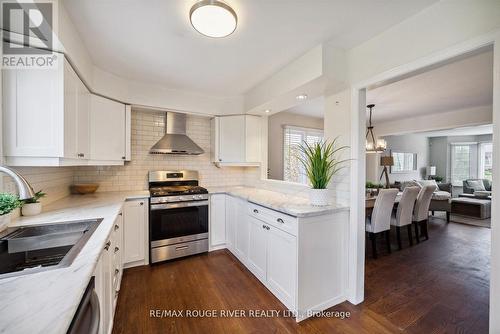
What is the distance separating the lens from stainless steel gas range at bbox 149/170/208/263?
264cm

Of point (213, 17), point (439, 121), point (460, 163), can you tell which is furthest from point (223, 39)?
point (460, 163)

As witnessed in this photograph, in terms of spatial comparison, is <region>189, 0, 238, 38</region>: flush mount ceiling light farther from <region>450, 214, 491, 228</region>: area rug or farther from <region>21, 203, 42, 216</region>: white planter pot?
<region>450, 214, 491, 228</region>: area rug

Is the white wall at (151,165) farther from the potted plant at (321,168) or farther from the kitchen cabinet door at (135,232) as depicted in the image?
the potted plant at (321,168)

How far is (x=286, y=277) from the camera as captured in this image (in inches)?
74.3

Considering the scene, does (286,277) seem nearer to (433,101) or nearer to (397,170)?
(433,101)

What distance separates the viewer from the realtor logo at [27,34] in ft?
4.09

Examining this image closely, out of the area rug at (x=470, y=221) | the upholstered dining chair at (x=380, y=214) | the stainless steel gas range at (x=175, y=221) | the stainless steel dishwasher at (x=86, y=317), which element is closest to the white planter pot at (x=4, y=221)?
the stainless steel dishwasher at (x=86, y=317)

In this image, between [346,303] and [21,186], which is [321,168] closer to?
[346,303]

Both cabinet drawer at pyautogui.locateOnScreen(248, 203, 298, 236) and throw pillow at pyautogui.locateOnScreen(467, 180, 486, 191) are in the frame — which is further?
throw pillow at pyautogui.locateOnScreen(467, 180, 486, 191)

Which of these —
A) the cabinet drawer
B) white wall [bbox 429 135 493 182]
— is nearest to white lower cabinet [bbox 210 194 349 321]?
the cabinet drawer

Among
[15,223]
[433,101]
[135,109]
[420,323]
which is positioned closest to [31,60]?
[15,223]

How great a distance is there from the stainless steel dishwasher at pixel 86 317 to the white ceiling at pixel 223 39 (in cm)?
176

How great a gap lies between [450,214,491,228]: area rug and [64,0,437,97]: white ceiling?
556 cm

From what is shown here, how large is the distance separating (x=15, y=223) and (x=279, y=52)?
251cm
